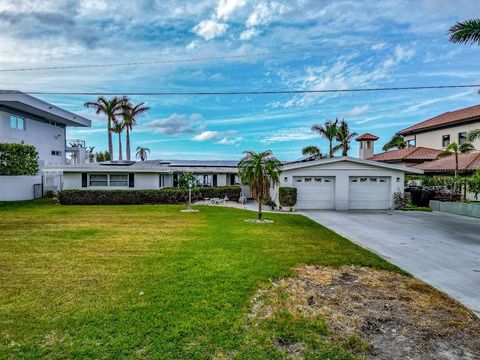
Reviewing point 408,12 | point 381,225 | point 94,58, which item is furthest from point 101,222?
point 408,12

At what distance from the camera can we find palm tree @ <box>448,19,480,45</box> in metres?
12.5

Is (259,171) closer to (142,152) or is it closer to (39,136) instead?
(39,136)

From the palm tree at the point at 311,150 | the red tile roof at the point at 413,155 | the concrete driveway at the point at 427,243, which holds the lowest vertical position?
the concrete driveway at the point at 427,243

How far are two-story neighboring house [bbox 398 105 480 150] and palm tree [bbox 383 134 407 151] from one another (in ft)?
7.85

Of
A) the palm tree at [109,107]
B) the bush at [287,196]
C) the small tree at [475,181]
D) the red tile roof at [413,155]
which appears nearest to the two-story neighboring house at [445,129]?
the red tile roof at [413,155]

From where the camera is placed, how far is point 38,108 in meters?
25.9

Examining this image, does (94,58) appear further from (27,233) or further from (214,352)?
(214,352)

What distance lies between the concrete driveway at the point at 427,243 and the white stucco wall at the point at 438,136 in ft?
51.1

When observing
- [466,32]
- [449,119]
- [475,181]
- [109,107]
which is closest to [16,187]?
[109,107]

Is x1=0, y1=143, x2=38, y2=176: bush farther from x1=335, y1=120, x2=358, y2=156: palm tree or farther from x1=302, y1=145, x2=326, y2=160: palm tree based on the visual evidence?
x1=335, y1=120, x2=358, y2=156: palm tree

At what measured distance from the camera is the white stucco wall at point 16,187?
21.5 meters

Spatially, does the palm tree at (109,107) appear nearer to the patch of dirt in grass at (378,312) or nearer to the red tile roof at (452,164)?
the red tile roof at (452,164)

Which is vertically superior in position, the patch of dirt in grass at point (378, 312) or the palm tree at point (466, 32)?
the palm tree at point (466, 32)

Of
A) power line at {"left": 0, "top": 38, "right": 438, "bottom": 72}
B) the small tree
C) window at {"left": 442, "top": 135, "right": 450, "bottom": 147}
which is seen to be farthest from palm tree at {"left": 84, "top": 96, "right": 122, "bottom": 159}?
window at {"left": 442, "top": 135, "right": 450, "bottom": 147}
